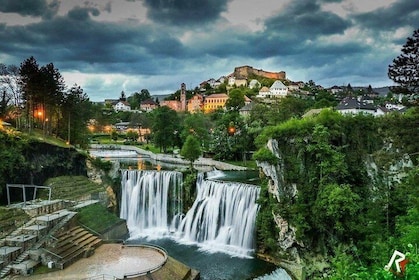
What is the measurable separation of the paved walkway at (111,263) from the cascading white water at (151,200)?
26.1ft

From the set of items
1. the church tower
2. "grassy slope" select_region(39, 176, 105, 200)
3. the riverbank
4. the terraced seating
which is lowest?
the riverbank

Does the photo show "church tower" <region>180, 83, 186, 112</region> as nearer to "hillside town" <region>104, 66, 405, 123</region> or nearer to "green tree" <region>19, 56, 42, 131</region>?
"hillside town" <region>104, 66, 405, 123</region>

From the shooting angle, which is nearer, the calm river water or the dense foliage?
the calm river water

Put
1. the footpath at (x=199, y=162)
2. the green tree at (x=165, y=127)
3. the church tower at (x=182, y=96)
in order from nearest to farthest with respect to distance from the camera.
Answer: the footpath at (x=199, y=162)
the green tree at (x=165, y=127)
the church tower at (x=182, y=96)

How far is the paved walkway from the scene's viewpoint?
56.1 ft

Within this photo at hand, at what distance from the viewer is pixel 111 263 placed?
1859cm

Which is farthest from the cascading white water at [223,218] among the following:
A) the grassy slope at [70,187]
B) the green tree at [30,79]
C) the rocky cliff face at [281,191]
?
the green tree at [30,79]

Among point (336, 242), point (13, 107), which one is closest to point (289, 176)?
point (336, 242)

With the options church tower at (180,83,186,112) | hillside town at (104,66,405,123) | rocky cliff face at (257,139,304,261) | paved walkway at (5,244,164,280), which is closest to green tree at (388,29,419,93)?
rocky cliff face at (257,139,304,261)

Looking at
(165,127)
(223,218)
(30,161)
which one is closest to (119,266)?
(223,218)

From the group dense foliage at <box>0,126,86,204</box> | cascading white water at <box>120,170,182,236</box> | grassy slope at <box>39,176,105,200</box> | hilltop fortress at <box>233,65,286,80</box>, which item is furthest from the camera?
hilltop fortress at <box>233,65,286,80</box>

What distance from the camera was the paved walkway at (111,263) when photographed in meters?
17.1

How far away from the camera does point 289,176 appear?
21812mm

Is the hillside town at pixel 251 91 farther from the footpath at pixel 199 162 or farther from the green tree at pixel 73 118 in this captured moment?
the green tree at pixel 73 118
